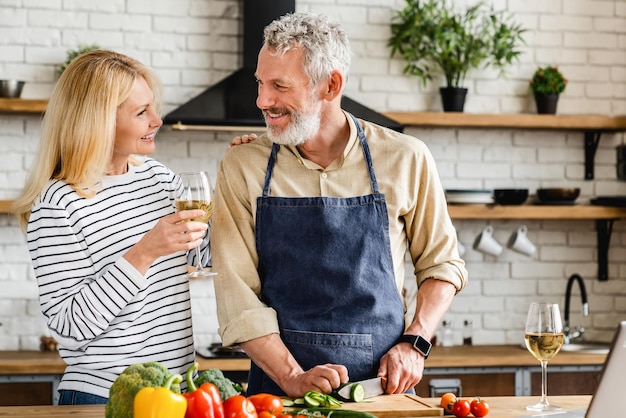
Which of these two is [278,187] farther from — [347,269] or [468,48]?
[468,48]

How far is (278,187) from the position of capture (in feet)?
8.60

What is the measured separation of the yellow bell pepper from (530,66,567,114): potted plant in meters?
3.75

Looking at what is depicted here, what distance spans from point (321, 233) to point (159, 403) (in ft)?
3.14

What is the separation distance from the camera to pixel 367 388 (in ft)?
7.48

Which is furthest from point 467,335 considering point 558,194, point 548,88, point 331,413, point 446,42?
point 331,413

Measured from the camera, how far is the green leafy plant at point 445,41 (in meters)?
4.92

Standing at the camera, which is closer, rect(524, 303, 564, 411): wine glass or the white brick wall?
rect(524, 303, 564, 411): wine glass

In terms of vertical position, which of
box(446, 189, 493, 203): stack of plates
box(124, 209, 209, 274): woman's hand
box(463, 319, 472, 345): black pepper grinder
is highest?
box(446, 189, 493, 203): stack of plates

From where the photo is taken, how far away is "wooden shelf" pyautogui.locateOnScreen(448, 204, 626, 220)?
480 centimetres

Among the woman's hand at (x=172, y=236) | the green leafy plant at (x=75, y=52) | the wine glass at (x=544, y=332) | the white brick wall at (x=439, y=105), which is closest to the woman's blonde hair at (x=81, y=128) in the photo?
the woman's hand at (x=172, y=236)

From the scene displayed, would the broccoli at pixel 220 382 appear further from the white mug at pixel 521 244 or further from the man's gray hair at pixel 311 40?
the white mug at pixel 521 244

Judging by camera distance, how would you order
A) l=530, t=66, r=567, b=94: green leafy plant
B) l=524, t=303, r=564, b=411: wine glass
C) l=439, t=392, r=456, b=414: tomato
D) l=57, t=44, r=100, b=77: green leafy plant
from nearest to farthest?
l=439, t=392, r=456, b=414: tomato → l=524, t=303, r=564, b=411: wine glass → l=57, t=44, r=100, b=77: green leafy plant → l=530, t=66, r=567, b=94: green leafy plant

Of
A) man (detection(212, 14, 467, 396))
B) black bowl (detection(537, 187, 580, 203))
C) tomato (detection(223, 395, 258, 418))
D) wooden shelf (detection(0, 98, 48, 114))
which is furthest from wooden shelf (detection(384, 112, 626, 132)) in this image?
tomato (detection(223, 395, 258, 418))

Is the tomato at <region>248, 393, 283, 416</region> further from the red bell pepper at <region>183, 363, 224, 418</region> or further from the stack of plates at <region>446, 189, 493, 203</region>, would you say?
the stack of plates at <region>446, 189, 493, 203</region>
